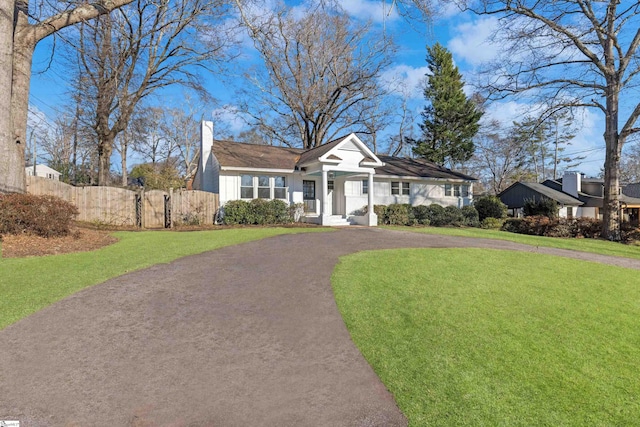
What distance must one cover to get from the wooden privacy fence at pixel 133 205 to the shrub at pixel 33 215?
6.78 m

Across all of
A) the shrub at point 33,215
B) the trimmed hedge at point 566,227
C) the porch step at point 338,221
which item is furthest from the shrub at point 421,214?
the shrub at point 33,215

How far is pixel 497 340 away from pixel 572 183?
121 feet

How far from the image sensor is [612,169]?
59.5ft

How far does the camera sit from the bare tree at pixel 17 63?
34.9 feet

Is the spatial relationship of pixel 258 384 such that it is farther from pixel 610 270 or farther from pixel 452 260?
pixel 610 270

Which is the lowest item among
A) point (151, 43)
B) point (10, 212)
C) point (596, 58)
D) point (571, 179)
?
point (10, 212)

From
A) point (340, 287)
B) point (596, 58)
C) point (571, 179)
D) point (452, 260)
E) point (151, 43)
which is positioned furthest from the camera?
point (571, 179)

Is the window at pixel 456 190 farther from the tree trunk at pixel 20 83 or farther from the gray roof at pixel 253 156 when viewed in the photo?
the tree trunk at pixel 20 83

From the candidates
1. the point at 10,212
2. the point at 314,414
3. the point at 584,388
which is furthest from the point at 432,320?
the point at 10,212

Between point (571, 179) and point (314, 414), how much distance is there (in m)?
39.3

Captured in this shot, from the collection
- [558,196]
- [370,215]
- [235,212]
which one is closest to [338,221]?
[370,215]

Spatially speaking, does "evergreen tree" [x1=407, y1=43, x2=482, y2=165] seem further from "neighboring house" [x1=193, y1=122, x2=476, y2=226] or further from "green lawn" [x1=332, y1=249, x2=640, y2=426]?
"green lawn" [x1=332, y1=249, x2=640, y2=426]

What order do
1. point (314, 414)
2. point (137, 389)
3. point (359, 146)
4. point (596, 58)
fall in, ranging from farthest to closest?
point (359, 146) < point (596, 58) < point (137, 389) < point (314, 414)

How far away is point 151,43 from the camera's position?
22.6 m
